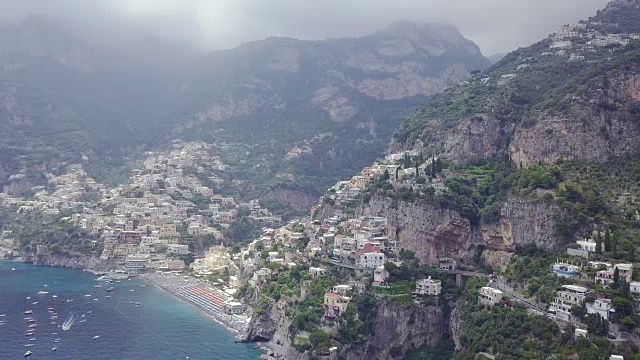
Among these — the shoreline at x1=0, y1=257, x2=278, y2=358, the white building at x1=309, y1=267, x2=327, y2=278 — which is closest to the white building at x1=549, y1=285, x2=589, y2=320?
the white building at x1=309, y1=267, x2=327, y2=278

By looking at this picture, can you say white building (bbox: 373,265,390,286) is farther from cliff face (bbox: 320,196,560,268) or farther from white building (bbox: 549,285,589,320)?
white building (bbox: 549,285,589,320)

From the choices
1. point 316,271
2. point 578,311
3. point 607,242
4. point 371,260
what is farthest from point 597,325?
point 316,271

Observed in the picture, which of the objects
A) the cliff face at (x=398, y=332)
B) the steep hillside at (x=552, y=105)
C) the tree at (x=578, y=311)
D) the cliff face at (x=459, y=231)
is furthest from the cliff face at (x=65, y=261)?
the tree at (x=578, y=311)

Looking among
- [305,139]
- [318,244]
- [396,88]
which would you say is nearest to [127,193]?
[305,139]

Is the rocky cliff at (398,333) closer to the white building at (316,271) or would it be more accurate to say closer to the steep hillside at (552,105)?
the white building at (316,271)

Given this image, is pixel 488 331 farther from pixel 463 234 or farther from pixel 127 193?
pixel 127 193

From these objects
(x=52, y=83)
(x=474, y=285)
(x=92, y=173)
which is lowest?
(x=474, y=285)
